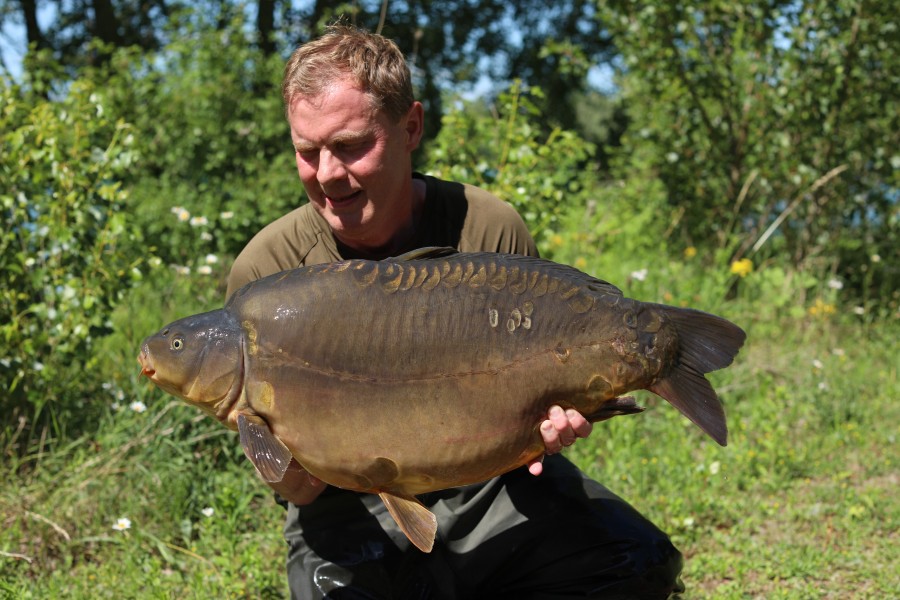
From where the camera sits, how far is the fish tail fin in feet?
7.86

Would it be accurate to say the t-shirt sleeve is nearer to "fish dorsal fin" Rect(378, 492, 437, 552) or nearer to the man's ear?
the man's ear

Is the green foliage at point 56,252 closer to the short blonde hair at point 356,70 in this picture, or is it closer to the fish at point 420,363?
the short blonde hair at point 356,70

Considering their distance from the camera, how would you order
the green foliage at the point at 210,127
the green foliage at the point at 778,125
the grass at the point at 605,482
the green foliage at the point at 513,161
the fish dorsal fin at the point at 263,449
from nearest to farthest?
the fish dorsal fin at the point at 263,449 → the grass at the point at 605,482 → the green foliage at the point at 513,161 → the green foliage at the point at 778,125 → the green foliage at the point at 210,127

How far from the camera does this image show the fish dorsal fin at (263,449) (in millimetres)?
2184

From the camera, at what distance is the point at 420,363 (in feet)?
7.54

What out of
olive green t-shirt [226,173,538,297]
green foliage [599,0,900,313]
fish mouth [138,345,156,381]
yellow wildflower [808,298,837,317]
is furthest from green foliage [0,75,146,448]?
green foliage [599,0,900,313]

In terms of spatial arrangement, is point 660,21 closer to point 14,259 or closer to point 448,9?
point 14,259

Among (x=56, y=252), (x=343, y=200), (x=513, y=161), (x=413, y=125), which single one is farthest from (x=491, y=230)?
(x=56, y=252)

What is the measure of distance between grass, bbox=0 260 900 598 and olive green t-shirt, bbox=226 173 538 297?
3.79 feet

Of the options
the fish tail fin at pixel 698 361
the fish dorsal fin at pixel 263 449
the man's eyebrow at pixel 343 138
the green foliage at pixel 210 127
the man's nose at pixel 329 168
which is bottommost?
the green foliage at pixel 210 127

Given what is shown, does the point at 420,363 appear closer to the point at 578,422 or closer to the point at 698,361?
the point at 578,422

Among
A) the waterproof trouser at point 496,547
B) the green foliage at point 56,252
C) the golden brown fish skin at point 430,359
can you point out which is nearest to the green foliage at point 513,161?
the green foliage at point 56,252

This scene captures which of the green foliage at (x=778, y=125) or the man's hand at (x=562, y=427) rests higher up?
the man's hand at (x=562, y=427)

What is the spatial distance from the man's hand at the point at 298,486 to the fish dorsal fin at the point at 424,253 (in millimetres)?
648
